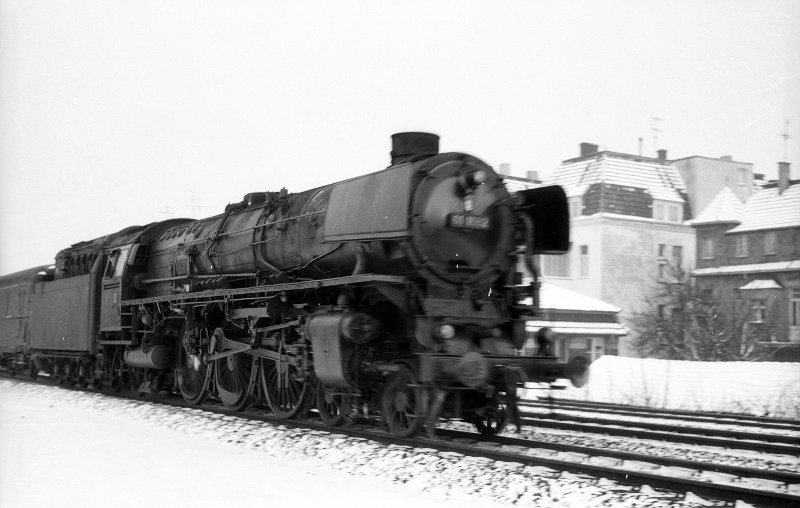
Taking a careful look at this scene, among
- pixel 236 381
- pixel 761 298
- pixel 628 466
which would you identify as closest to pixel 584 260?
pixel 761 298

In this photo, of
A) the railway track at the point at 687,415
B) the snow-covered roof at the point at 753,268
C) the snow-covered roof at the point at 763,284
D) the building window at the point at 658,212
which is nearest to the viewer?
the railway track at the point at 687,415

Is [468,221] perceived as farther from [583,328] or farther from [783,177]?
[783,177]

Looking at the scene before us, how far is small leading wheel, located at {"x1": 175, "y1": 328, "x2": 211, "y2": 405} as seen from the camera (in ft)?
48.9

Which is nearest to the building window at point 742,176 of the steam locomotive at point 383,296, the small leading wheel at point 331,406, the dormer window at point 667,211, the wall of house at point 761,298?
the dormer window at point 667,211

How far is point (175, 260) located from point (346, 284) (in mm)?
7064

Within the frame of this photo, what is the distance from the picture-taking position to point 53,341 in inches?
827

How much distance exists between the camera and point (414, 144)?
11.2 meters

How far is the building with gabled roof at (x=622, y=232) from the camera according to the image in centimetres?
4281

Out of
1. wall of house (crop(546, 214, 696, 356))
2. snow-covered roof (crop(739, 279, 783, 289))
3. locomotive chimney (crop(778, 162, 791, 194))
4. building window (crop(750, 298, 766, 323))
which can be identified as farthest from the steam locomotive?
locomotive chimney (crop(778, 162, 791, 194))

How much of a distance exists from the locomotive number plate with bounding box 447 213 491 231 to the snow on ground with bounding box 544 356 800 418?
4.87 m

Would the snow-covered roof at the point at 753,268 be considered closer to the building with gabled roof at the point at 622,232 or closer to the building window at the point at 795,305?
the building window at the point at 795,305

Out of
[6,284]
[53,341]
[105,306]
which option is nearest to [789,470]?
[105,306]

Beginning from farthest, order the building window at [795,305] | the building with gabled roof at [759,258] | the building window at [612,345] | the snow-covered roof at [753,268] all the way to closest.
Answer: the building window at [612,345] → the snow-covered roof at [753,268] → the building window at [795,305] → the building with gabled roof at [759,258]

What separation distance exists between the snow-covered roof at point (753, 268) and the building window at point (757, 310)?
1879 mm
